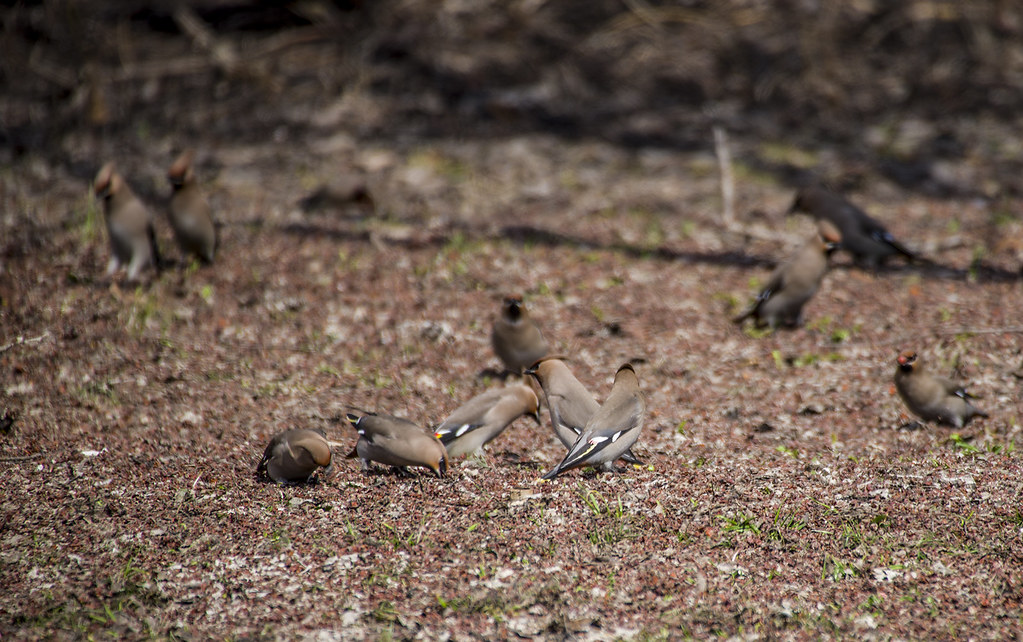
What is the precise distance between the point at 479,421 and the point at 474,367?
1.21 m

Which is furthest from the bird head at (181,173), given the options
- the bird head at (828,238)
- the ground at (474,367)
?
the bird head at (828,238)

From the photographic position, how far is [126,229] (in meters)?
6.91

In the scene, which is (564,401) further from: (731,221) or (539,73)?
(539,73)

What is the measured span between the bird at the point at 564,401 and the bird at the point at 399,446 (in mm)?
673

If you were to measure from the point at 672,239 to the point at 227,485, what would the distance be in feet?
14.6

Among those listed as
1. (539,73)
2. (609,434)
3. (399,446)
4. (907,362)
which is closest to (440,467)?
(399,446)

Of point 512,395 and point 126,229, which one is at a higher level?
point 126,229

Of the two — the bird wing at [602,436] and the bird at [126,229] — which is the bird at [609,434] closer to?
the bird wing at [602,436]

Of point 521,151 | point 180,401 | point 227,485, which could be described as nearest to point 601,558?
point 227,485

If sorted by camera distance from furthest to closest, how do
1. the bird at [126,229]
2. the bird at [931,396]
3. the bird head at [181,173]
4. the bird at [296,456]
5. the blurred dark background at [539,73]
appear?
1. the blurred dark background at [539,73]
2. the bird head at [181,173]
3. the bird at [126,229]
4. the bird at [931,396]
5. the bird at [296,456]

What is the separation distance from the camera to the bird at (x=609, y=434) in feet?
15.6

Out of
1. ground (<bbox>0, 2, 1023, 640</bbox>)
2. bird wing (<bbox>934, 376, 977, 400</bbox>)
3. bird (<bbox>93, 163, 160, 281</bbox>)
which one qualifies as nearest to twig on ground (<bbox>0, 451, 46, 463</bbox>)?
ground (<bbox>0, 2, 1023, 640</bbox>)

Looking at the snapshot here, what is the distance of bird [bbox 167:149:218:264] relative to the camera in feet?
23.2

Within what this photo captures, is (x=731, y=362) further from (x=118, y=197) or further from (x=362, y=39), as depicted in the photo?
(x=362, y=39)
